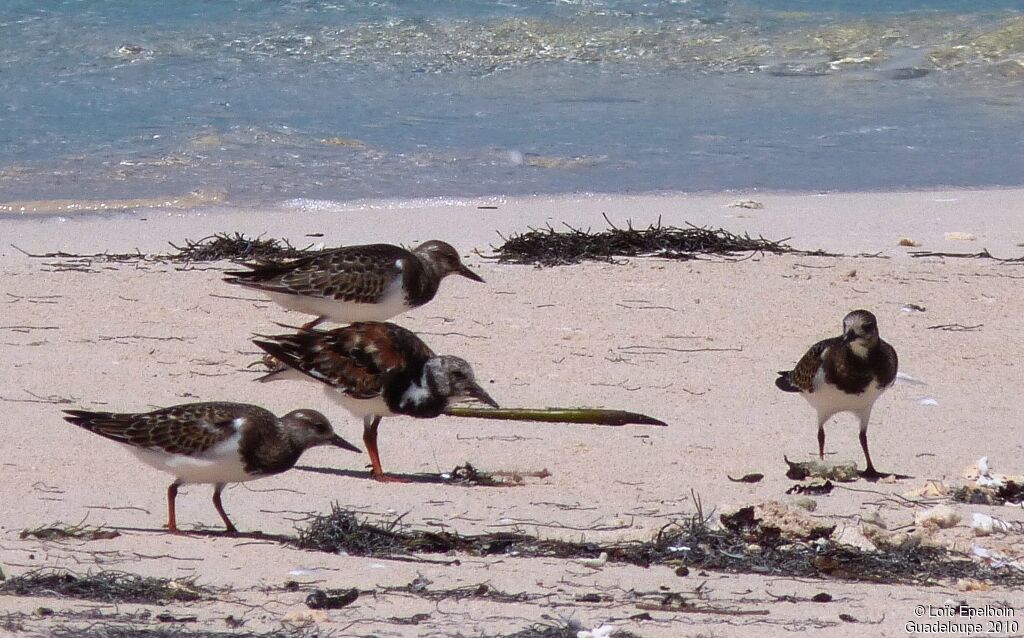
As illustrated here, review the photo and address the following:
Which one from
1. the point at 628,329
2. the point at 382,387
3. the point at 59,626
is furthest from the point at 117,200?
the point at 59,626

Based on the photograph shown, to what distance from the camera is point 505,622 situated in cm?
378

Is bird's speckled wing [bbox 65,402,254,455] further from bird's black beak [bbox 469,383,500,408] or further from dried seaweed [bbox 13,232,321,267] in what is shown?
dried seaweed [bbox 13,232,321,267]

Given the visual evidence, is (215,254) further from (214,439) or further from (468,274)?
(214,439)

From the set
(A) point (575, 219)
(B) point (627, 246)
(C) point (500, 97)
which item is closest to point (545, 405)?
(B) point (627, 246)

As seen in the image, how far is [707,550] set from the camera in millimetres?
4367

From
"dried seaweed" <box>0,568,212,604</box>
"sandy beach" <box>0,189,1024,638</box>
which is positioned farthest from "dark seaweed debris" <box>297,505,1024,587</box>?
"dried seaweed" <box>0,568,212,604</box>

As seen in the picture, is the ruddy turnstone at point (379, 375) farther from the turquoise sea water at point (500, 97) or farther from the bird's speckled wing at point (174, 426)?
the turquoise sea water at point (500, 97)

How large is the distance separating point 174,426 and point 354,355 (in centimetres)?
100

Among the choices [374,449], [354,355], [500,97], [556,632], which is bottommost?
[556,632]

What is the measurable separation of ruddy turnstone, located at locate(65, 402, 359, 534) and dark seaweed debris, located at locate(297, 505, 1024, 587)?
32cm

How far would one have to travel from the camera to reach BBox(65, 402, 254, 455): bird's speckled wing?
4.75 m

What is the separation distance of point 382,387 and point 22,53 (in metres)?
11.4

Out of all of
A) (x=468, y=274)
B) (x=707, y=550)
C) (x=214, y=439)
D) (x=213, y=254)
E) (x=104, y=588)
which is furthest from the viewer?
(x=213, y=254)

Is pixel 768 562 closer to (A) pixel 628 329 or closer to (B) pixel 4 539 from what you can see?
(B) pixel 4 539
